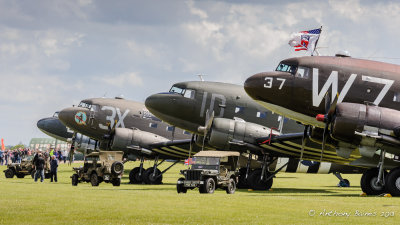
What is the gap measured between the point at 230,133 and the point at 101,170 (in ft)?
26.7

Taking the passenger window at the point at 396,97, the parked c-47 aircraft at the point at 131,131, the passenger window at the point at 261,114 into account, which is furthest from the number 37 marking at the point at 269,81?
the parked c-47 aircraft at the point at 131,131

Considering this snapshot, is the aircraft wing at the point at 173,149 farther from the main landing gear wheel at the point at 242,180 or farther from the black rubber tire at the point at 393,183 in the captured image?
the black rubber tire at the point at 393,183

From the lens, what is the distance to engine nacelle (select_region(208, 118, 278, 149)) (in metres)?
31.4

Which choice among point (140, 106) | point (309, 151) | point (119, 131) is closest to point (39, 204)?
point (309, 151)

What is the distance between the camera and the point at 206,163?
1071 inches

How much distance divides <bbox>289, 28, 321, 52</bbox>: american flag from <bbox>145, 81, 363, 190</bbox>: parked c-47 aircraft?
458 centimetres

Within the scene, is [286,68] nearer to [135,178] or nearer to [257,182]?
[257,182]

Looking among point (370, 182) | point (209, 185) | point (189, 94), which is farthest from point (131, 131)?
point (370, 182)

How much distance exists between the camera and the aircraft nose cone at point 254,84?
27.3 metres

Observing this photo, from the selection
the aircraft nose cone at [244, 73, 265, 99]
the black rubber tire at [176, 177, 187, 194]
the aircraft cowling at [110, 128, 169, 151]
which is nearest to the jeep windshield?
the black rubber tire at [176, 177, 187, 194]

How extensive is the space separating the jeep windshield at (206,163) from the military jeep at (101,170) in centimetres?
784

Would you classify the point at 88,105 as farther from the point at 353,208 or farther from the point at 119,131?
the point at 353,208

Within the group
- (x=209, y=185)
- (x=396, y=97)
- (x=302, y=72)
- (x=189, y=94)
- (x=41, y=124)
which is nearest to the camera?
(x=396, y=97)

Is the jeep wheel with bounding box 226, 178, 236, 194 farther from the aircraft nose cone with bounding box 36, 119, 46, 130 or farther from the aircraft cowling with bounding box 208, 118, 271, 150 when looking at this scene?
the aircraft nose cone with bounding box 36, 119, 46, 130
